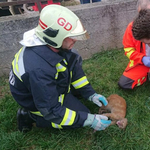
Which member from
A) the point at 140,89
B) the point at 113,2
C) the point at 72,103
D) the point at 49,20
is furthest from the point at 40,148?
the point at 113,2

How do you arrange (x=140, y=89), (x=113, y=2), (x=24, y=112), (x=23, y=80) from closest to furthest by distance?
(x=23, y=80)
(x=24, y=112)
(x=140, y=89)
(x=113, y=2)

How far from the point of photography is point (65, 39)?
173 centimetres

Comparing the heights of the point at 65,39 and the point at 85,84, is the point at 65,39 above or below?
above

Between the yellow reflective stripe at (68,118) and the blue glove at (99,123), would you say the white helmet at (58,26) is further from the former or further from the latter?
the blue glove at (99,123)

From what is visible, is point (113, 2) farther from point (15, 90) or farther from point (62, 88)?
point (15, 90)

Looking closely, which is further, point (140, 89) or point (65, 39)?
point (140, 89)

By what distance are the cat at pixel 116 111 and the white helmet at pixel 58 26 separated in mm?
1093

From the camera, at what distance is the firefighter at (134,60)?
2.56 meters

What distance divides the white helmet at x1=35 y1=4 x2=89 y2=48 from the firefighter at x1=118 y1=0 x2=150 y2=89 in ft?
3.84

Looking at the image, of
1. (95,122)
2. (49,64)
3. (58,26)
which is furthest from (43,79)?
(95,122)

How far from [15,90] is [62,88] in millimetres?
527

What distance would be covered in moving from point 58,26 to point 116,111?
52.1 inches

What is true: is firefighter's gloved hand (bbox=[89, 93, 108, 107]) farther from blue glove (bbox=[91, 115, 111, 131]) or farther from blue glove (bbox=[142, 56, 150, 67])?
blue glove (bbox=[142, 56, 150, 67])

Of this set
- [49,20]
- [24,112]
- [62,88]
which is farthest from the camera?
[24,112]
